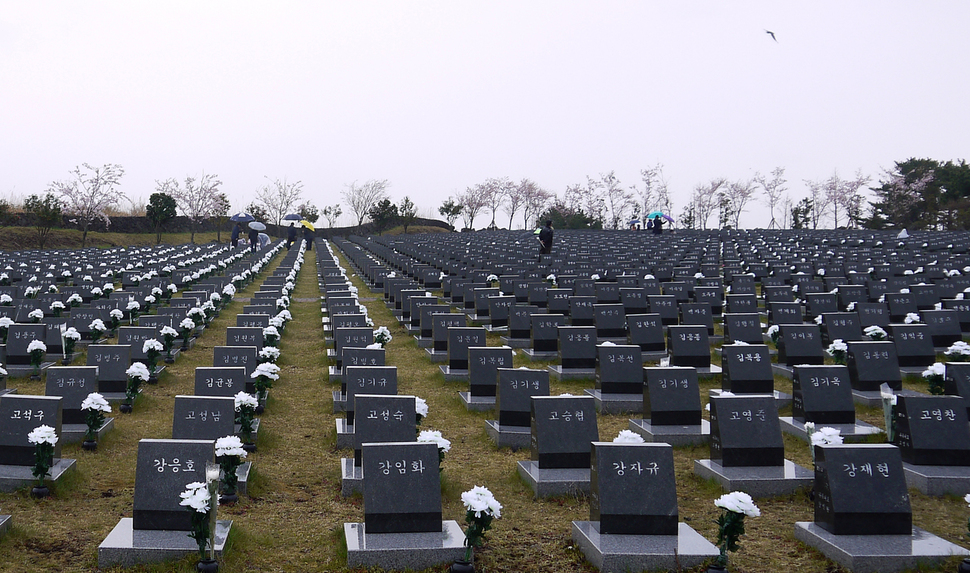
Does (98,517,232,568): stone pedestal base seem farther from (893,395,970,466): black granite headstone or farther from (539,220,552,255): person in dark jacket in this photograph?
(539,220,552,255): person in dark jacket

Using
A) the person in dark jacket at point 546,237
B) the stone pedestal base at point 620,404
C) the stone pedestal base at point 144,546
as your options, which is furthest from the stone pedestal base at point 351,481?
the person in dark jacket at point 546,237

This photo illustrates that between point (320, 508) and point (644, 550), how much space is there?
9.14 feet

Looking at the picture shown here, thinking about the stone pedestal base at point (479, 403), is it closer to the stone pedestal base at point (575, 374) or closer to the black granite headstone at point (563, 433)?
the stone pedestal base at point (575, 374)

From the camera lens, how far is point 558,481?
21.8 feet

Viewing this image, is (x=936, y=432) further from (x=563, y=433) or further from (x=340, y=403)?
(x=340, y=403)

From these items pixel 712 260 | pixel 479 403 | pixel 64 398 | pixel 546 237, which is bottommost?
pixel 479 403

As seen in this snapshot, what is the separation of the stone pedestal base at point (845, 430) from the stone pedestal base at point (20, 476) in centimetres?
687

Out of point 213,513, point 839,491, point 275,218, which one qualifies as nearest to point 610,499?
point 839,491

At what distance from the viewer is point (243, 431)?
24.5 ft

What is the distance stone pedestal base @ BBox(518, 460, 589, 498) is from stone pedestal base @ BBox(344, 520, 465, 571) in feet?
4.50

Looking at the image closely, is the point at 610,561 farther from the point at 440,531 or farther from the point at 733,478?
the point at 733,478

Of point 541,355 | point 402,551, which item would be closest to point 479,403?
point 541,355

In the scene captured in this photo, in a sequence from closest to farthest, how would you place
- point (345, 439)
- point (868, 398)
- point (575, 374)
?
point (345, 439)
point (868, 398)
point (575, 374)

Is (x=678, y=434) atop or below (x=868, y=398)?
below
